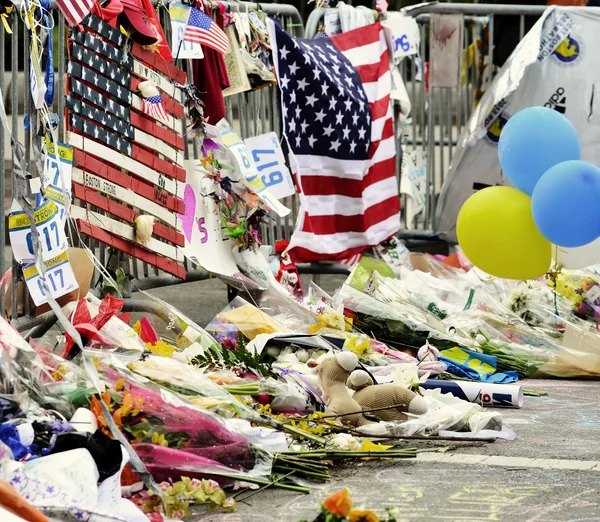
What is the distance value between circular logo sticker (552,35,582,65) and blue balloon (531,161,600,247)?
3191 mm

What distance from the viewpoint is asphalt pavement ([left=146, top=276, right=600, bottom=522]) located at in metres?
3.65

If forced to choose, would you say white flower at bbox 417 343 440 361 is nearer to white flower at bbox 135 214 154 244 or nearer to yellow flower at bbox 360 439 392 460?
white flower at bbox 135 214 154 244

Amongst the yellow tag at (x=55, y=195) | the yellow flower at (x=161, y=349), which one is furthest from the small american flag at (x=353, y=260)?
the yellow tag at (x=55, y=195)

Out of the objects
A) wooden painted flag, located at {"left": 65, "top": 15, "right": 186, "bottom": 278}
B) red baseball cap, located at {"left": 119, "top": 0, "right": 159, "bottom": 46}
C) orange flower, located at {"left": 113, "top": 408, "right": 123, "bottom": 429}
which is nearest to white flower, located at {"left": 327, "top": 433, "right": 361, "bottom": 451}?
orange flower, located at {"left": 113, "top": 408, "right": 123, "bottom": 429}

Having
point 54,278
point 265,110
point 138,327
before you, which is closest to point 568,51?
point 265,110

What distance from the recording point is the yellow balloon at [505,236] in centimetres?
603

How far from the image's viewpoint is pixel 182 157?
6.52m

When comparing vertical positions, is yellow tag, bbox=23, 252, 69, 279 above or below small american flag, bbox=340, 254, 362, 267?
above

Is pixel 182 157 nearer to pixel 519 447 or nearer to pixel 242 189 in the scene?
pixel 242 189

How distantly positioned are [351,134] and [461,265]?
4.22ft

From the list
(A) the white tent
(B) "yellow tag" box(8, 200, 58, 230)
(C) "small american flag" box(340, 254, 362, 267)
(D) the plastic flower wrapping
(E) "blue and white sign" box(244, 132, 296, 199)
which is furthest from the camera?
(A) the white tent

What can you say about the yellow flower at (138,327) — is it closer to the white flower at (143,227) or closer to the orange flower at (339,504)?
the white flower at (143,227)

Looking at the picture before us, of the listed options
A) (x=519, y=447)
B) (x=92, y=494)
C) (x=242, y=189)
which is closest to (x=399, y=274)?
(x=242, y=189)

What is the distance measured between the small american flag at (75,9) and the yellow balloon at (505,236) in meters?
2.24
